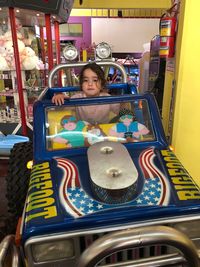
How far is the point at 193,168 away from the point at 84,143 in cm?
133

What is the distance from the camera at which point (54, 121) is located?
1.69m

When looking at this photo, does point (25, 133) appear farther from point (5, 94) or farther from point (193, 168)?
point (193, 168)

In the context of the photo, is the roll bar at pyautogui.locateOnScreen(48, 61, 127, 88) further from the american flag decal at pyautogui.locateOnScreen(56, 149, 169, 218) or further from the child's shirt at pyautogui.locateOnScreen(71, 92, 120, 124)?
the american flag decal at pyautogui.locateOnScreen(56, 149, 169, 218)

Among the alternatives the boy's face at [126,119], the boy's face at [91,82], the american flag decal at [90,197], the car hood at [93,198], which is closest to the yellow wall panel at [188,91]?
the boy's face at [91,82]

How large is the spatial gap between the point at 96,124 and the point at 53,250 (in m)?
0.85

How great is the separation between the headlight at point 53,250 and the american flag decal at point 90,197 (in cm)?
11

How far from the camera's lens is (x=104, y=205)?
1.13 meters

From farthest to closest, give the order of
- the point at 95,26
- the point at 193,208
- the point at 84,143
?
the point at 95,26
the point at 84,143
the point at 193,208

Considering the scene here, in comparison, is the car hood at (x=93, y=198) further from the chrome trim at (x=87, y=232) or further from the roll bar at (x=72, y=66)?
the roll bar at (x=72, y=66)

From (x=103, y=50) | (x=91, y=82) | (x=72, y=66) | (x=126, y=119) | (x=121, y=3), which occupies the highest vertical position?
(x=121, y=3)

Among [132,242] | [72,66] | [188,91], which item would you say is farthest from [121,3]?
[132,242]

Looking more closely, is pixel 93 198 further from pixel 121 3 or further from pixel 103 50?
pixel 121 3

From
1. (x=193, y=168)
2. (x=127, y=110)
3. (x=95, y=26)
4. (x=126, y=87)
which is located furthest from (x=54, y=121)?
(x=95, y=26)

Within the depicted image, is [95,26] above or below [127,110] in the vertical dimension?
above
